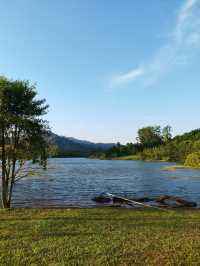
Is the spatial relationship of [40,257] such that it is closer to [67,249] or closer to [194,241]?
[67,249]

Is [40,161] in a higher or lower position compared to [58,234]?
higher

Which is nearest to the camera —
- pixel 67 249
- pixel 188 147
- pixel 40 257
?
pixel 40 257

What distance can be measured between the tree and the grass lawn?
9246 mm

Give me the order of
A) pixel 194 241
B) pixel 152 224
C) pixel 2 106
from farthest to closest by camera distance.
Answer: pixel 2 106, pixel 152 224, pixel 194 241

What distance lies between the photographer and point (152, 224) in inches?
778

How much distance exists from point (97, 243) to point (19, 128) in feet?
55.1

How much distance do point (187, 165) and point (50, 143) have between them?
11502 centimetres

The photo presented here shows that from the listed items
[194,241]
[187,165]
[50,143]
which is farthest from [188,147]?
[194,241]

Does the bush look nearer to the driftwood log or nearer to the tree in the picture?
the driftwood log

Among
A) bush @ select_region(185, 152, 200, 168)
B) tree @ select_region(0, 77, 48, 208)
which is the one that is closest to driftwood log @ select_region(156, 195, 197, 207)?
tree @ select_region(0, 77, 48, 208)

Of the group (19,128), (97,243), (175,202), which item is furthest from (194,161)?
(97,243)

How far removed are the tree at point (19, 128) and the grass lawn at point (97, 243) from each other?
9.25 metres

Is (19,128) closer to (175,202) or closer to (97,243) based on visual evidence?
(97,243)

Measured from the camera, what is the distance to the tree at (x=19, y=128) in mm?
27522
